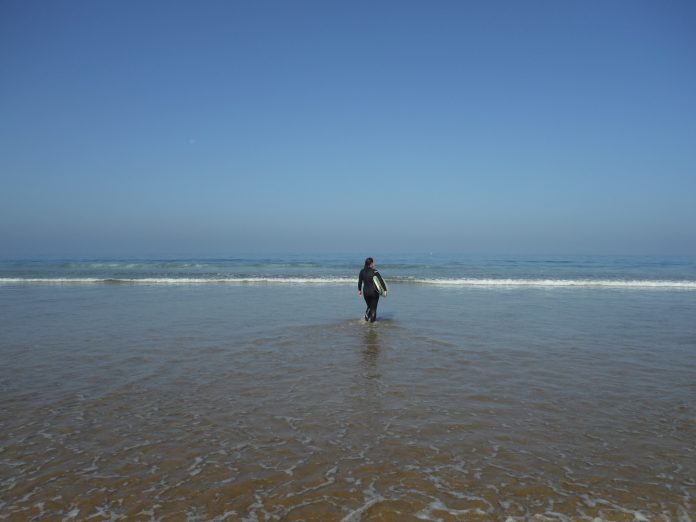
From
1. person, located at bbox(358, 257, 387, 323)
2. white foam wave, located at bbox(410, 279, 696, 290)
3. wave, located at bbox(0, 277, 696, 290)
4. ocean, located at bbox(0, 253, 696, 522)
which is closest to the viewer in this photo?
ocean, located at bbox(0, 253, 696, 522)

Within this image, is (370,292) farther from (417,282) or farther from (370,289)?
(417,282)

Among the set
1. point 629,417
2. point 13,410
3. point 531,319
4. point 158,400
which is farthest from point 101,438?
point 531,319

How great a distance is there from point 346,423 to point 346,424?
1.1 inches

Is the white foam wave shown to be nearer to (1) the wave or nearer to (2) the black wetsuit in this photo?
(1) the wave

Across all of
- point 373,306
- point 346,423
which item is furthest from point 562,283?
point 346,423

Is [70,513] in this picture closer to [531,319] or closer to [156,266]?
[531,319]

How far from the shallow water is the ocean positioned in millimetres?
24

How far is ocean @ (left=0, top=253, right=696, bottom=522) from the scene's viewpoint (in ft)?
12.7

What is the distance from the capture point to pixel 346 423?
5.57m

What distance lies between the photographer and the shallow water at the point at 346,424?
3.88 meters

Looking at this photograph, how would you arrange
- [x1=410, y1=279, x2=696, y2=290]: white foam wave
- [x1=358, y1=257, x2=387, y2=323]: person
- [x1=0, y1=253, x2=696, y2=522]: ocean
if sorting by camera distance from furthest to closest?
1. [x1=410, y1=279, x2=696, y2=290]: white foam wave
2. [x1=358, y1=257, x2=387, y2=323]: person
3. [x1=0, y1=253, x2=696, y2=522]: ocean

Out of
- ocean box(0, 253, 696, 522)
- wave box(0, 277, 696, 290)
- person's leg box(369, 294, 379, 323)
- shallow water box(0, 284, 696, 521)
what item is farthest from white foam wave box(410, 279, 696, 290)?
shallow water box(0, 284, 696, 521)

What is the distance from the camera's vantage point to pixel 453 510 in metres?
3.73

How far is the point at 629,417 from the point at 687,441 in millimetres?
747
